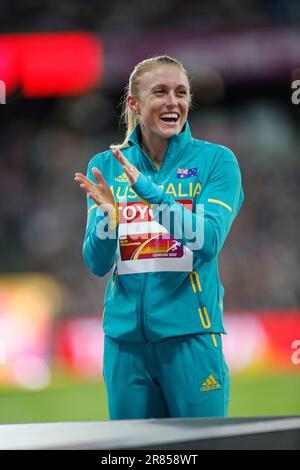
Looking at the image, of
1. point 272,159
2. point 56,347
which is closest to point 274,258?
point 272,159

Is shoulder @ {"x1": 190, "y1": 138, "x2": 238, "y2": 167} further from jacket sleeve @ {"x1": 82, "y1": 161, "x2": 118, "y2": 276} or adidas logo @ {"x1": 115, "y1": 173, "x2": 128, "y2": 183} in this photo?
jacket sleeve @ {"x1": 82, "y1": 161, "x2": 118, "y2": 276}

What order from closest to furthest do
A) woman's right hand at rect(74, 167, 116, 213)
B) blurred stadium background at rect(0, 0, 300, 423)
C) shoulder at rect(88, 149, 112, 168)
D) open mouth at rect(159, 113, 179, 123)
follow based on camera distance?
1. woman's right hand at rect(74, 167, 116, 213)
2. open mouth at rect(159, 113, 179, 123)
3. shoulder at rect(88, 149, 112, 168)
4. blurred stadium background at rect(0, 0, 300, 423)

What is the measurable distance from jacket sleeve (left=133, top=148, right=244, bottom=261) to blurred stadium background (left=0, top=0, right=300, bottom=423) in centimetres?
670

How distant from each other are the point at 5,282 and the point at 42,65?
3.75 m

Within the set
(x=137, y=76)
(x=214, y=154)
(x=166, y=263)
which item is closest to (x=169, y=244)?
(x=166, y=263)

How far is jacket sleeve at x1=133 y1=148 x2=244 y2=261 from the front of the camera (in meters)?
2.46

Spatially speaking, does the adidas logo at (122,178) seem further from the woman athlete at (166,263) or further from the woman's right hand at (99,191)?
the woman's right hand at (99,191)

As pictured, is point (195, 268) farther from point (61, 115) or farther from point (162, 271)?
point (61, 115)

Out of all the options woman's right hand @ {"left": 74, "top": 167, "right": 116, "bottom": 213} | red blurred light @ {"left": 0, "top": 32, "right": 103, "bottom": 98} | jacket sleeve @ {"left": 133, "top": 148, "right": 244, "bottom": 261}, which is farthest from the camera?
red blurred light @ {"left": 0, "top": 32, "right": 103, "bottom": 98}

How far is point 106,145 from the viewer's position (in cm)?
1311

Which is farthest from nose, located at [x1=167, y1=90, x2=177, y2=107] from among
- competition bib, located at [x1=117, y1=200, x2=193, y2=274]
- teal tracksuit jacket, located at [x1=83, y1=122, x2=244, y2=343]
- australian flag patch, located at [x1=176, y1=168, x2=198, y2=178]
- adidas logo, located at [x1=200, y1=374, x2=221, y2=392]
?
adidas logo, located at [x1=200, y1=374, x2=221, y2=392]

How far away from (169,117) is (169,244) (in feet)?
1.39

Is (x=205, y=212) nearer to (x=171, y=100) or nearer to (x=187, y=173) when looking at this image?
(x=187, y=173)

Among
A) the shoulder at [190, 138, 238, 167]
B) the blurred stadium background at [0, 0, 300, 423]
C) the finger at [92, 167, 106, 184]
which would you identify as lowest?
the finger at [92, 167, 106, 184]
